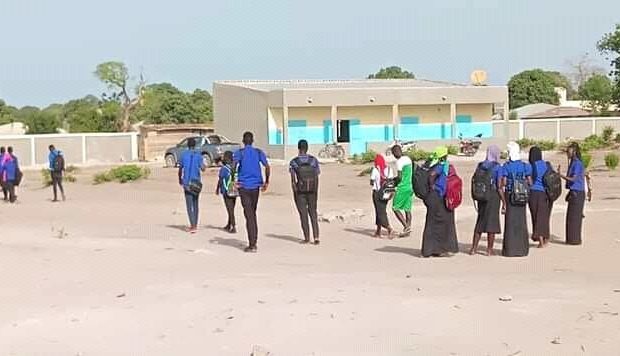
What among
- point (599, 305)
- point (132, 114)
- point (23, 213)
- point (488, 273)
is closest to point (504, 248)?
point (488, 273)

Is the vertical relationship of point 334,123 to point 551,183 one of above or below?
above

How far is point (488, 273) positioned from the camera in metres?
11.7

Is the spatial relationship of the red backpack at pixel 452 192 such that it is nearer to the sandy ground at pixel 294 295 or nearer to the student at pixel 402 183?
the sandy ground at pixel 294 295

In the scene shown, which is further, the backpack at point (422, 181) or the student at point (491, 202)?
the student at point (491, 202)

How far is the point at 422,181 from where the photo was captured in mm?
13148

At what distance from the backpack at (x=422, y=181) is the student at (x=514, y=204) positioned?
1016mm

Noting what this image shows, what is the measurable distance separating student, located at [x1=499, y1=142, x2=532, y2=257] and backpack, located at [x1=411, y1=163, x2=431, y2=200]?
102 cm

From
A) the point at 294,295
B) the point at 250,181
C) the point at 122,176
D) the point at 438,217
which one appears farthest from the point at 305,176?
the point at 122,176

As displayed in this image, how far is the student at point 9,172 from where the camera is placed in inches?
1001

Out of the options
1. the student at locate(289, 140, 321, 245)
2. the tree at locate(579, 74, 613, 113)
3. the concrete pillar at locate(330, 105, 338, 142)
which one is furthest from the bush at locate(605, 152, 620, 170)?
the tree at locate(579, 74, 613, 113)

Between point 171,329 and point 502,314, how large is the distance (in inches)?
111

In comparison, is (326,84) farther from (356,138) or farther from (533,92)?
(533,92)

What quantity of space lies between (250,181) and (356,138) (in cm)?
3969

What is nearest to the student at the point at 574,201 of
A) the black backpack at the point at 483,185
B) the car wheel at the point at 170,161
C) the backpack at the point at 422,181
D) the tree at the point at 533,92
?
the black backpack at the point at 483,185
